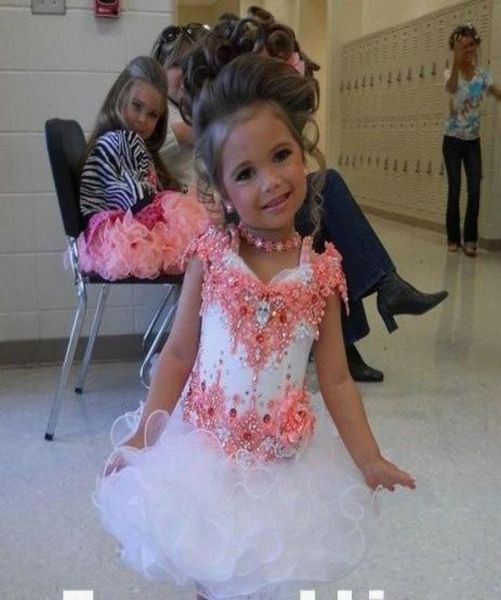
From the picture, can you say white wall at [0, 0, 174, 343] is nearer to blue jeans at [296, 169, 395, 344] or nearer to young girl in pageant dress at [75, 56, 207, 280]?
young girl in pageant dress at [75, 56, 207, 280]

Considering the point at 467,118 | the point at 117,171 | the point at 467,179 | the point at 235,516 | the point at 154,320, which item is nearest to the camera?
the point at 235,516

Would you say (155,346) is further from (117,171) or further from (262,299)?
(262,299)

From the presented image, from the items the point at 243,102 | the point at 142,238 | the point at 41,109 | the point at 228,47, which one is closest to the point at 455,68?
the point at 41,109

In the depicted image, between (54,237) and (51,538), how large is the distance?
4.14 ft

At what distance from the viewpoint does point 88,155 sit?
198 cm

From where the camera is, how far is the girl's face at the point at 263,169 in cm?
88

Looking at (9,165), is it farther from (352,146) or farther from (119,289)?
(352,146)

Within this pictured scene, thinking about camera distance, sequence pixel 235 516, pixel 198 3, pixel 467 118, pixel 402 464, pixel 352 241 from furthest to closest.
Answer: pixel 198 3 < pixel 467 118 < pixel 352 241 < pixel 402 464 < pixel 235 516

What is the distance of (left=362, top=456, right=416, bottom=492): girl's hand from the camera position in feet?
3.02

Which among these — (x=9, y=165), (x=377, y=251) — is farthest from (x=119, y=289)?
(x=377, y=251)

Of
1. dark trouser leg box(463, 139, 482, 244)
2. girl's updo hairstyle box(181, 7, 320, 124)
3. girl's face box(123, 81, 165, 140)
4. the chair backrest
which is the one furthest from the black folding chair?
dark trouser leg box(463, 139, 482, 244)

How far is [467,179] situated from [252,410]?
14.4ft

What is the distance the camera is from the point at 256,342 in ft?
3.11

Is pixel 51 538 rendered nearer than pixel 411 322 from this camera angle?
Yes
